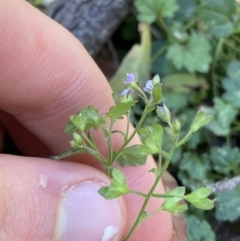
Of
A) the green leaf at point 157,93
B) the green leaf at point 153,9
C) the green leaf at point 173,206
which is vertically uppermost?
the green leaf at point 157,93

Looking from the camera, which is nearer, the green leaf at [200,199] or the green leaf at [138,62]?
the green leaf at [200,199]

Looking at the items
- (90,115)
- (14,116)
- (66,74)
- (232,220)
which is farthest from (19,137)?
(232,220)

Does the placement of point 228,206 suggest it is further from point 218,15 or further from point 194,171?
point 218,15

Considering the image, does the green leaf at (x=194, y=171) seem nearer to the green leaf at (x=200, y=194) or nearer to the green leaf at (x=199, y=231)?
the green leaf at (x=199, y=231)

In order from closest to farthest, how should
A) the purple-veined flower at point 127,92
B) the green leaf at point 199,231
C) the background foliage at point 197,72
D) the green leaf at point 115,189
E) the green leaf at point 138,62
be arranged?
the green leaf at point 115,189 → the purple-veined flower at point 127,92 → the green leaf at point 199,231 → the background foliage at point 197,72 → the green leaf at point 138,62

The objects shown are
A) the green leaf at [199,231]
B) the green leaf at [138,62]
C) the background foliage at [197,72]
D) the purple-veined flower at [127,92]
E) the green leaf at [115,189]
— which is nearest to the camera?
the green leaf at [115,189]

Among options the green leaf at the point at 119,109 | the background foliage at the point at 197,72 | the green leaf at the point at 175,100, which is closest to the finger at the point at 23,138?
the background foliage at the point at 197,72
